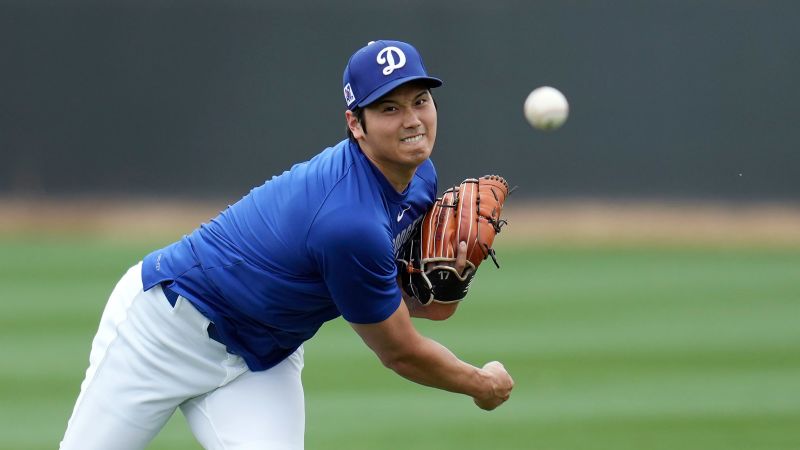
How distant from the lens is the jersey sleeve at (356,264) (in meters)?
3.74

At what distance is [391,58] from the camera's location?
386cm

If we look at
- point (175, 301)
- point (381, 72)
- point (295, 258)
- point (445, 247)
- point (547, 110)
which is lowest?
point (175, 301)

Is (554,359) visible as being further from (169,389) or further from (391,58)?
(391,58)

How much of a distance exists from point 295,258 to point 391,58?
0.74 m

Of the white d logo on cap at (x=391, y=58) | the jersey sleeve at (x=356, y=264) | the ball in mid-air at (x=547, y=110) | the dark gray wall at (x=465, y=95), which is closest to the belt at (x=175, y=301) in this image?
the jersey sleeve at (x=356, y=264)

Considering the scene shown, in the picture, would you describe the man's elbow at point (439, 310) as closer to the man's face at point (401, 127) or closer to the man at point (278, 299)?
the man at point (278, 299)

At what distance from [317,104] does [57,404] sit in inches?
310

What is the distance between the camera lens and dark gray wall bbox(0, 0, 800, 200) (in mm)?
14273

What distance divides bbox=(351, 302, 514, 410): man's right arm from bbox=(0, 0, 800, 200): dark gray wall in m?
10.1

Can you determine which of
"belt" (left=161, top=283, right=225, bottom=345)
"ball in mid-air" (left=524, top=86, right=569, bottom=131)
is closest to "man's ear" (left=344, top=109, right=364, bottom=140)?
"belt" (left=161, top=283, right=225, bottom=345)

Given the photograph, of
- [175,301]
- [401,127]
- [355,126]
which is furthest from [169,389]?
[401,127]

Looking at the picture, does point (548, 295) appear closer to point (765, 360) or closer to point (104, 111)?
point (765, 360)

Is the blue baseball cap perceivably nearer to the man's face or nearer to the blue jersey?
the man's face

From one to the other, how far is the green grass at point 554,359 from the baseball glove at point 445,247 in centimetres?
197
